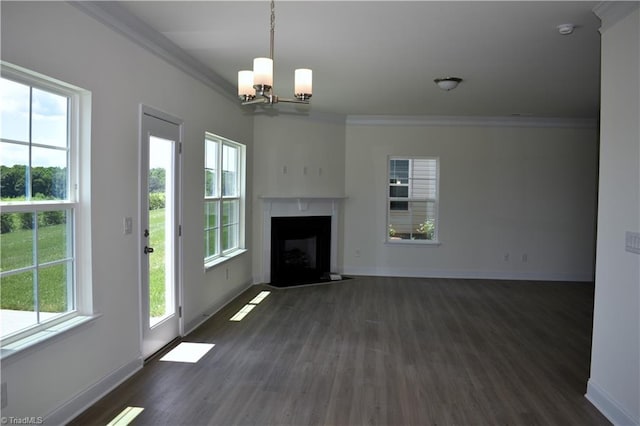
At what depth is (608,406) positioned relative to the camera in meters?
2.85

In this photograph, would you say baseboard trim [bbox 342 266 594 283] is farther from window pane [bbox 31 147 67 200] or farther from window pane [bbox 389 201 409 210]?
window pane [bbox 31 147 67 200]

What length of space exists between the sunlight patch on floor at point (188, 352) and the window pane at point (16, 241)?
1.62 m

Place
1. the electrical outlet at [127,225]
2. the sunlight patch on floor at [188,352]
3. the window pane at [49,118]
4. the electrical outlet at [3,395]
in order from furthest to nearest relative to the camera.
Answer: the sunlight patch on floor at [188,352] < the electrical outlet at [127,225] < the window pane at [49,118] < the electrical outlet at [3,395]

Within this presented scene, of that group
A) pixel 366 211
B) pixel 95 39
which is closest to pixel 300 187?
pixel 366 211

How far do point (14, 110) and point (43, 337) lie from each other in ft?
3.91

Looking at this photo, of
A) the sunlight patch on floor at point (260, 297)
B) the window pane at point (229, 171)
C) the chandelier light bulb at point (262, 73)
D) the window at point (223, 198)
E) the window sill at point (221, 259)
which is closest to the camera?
the chandelier light bulb at point (262, 73)

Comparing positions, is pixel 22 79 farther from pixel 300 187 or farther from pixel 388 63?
pixel 300 187

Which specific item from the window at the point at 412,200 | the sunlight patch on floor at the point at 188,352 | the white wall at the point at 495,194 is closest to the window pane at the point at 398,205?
the window at the point at 412,200

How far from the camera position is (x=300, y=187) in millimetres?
7074

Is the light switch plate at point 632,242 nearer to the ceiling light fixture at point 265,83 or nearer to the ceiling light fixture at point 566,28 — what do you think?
the ceiling light fixture at point 566,28

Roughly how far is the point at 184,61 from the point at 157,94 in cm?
59

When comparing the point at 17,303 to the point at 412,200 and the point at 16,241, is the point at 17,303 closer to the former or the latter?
the point at 16,241

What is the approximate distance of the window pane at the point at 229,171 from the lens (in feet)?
18.8

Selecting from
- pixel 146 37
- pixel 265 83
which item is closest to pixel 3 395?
pixel 265 83
